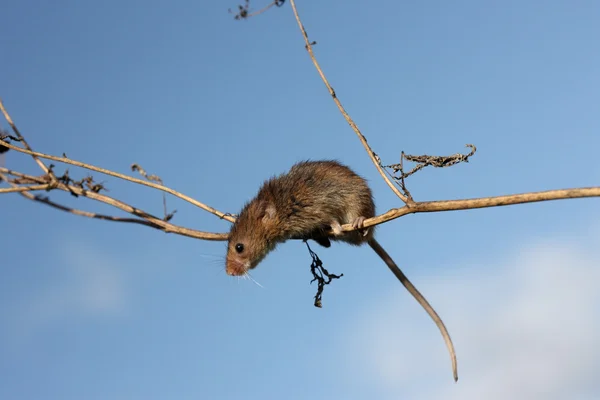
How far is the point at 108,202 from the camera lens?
386 centimetres

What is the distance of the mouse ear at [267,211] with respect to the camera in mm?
6422

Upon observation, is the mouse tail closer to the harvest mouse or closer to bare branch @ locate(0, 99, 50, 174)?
the harvest mouse

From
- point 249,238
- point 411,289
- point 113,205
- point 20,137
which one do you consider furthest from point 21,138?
point 411,289

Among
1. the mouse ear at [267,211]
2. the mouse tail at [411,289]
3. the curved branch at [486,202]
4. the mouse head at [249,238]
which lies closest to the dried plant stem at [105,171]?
the curved branch at [486,202]

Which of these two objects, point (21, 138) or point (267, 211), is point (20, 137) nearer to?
point (21, 138)

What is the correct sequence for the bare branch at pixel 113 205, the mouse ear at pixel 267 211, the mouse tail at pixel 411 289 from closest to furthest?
the bare branch at pixel 113 205 < the mouse tail at pixel 411 289 < the mouse ear at pixel 267 211

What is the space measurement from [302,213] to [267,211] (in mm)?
373

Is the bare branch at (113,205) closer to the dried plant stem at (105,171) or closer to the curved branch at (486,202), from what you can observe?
the dried plant stem at (105,171)

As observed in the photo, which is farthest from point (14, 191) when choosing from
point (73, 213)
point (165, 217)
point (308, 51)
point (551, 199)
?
point (551, 199)

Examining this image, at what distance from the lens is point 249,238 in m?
6.23

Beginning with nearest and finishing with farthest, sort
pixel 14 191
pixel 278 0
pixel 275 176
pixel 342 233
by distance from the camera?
pixel 14 191
pixel 278 0
pixel 342 233
pixel 275 176

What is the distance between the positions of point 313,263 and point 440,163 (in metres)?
1.43

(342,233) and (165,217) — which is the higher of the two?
(342,233)

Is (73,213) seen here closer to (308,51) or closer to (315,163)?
(308,51)
